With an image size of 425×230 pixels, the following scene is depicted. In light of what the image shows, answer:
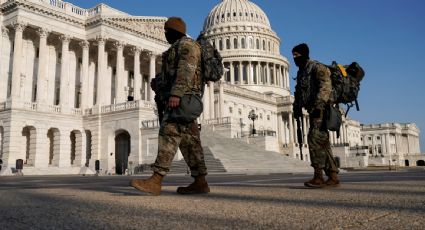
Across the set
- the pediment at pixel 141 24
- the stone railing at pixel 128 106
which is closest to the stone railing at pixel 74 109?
the stone railing at pixel 128 106

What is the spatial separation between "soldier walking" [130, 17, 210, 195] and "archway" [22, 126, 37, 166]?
35435mm

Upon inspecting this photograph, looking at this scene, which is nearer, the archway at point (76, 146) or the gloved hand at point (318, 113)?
the gloved hand at point (318, 113)

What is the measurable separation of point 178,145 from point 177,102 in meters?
0.74

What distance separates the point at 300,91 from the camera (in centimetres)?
780

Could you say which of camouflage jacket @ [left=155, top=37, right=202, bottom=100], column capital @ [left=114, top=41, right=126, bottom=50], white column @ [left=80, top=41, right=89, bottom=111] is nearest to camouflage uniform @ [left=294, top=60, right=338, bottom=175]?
camouflage jacket @ [left=155, top=37, right=202, bottom=100]

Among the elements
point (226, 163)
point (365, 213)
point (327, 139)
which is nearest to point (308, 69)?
point (327, 139)

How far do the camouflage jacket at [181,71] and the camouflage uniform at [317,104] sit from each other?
2.42m

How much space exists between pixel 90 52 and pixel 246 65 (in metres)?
57.0

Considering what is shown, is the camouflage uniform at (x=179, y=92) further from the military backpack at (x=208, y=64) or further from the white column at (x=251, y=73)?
the white column at (x=251, y=73)

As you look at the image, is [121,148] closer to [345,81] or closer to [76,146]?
[76,146]

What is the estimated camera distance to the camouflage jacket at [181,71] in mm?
5914

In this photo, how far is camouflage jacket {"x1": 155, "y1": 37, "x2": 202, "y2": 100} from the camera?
19.4 feet

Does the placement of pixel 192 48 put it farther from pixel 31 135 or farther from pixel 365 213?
pixel 31 135

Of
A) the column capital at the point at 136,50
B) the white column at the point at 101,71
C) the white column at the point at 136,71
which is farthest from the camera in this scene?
the column capital at the point at 136,50
